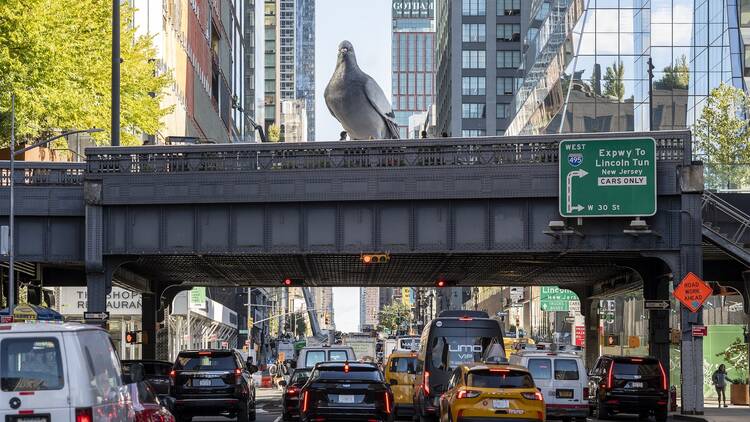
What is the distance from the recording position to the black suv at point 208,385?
30781 millimetres

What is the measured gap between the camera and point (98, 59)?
4403 centimetres

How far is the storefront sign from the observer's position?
69500 mm

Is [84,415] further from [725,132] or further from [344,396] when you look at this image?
[725,132]

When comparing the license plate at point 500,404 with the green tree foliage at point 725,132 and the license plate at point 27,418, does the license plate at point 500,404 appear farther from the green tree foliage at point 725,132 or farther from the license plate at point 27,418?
the green tree foliage at point 725,132

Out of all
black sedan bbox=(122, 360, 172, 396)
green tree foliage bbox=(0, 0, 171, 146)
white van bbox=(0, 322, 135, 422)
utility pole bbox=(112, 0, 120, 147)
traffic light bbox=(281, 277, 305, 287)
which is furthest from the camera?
traffic light bbox=(281, 277, 305, 287)

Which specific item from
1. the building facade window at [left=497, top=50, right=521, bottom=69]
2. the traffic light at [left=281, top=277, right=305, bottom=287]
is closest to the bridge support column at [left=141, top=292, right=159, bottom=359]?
the traffic light at [left=281, top=277, right=305, bottom=287]

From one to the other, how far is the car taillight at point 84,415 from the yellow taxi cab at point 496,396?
1225cm

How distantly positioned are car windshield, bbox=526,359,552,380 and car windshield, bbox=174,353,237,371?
8271 mm

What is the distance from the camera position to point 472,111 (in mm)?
175500

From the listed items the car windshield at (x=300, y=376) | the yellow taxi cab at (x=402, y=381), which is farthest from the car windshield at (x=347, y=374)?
the yellow taxi cab at (x=402, y=381)

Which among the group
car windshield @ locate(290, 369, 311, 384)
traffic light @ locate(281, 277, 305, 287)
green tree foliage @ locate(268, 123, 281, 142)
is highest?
green tree foliage @ locate(268, 123, 281, 142)

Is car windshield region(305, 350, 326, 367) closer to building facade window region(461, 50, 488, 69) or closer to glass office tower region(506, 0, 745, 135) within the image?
glass office tower region(506, 0, 745, 135)

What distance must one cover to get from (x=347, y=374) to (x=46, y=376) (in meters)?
11.3

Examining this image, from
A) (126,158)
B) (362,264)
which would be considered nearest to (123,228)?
(126,158)
